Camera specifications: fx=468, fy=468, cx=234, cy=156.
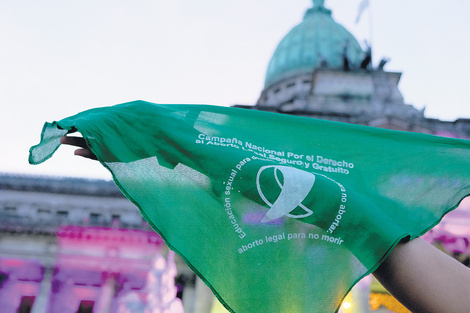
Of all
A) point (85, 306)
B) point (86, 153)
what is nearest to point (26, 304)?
point (85, 306)

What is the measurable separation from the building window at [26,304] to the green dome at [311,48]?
2891 centimetres

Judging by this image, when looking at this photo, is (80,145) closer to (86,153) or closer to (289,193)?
(86,153)

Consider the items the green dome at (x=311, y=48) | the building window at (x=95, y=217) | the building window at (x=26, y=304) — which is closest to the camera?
the building window at (x=26, y=304)

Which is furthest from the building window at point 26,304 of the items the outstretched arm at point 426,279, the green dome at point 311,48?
the green dome at point 311,48

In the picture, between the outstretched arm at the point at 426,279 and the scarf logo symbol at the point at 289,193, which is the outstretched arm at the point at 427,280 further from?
the scarf logo symbol at the point at 289,193

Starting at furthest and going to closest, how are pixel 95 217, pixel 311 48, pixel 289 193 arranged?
pixel 311 48 → pixel 95 217 → pixel 289 193

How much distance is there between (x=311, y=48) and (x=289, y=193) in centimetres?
4395

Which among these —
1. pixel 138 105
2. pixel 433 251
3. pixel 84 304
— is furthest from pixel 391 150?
pixel 84 304

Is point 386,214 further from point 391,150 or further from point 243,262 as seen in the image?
point 243,262

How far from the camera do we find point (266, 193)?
7.80ft

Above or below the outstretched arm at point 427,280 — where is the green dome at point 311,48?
above

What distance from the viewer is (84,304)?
24.2 metres

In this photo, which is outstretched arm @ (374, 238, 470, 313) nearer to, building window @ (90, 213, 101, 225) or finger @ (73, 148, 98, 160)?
finger @ (73, 148, 98, 160)

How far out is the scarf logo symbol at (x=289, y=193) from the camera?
7.57 feet
